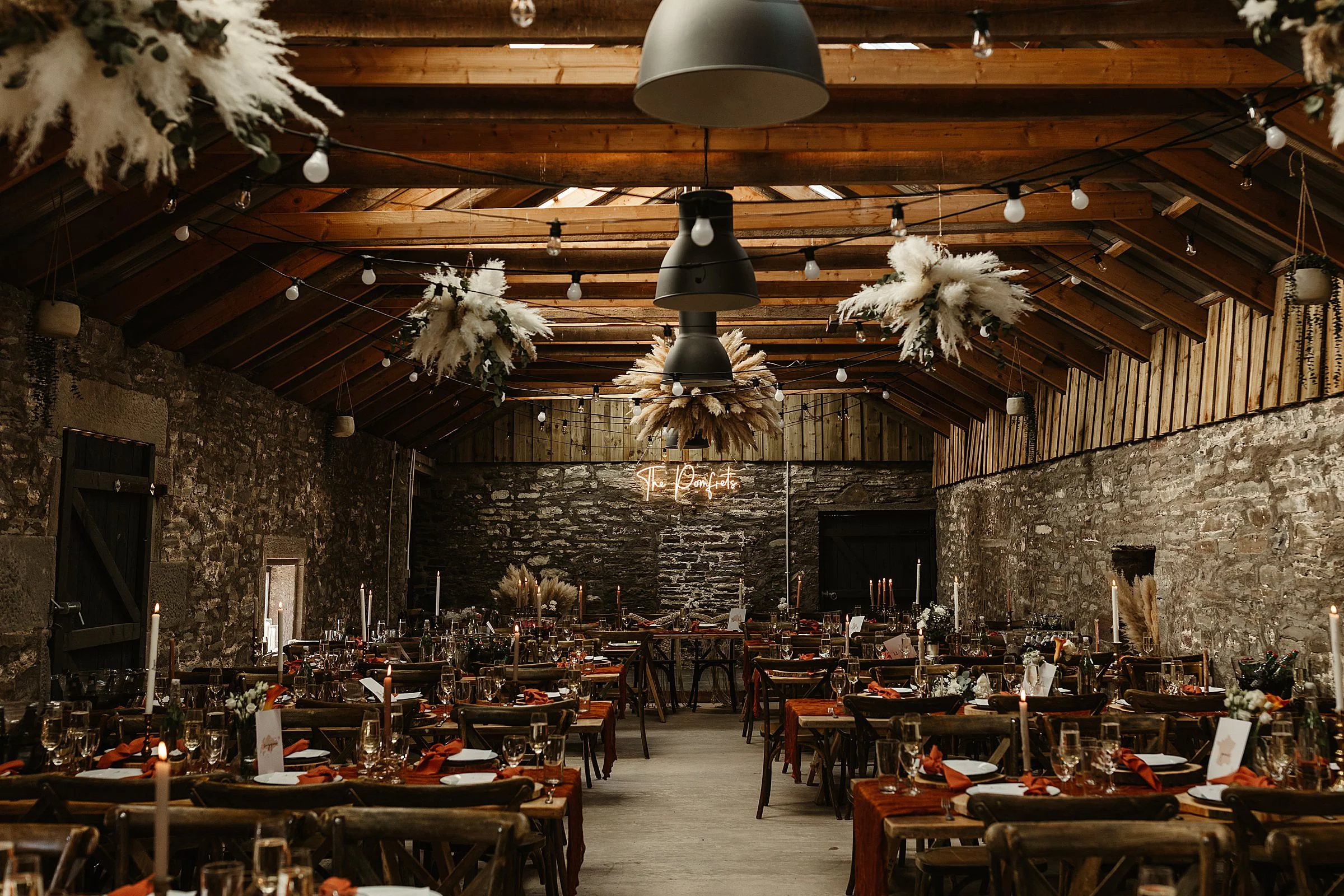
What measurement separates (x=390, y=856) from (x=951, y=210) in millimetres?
6286

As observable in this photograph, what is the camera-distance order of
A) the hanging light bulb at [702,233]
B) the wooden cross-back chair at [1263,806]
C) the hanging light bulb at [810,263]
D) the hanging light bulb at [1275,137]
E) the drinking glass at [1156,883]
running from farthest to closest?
the hanging light bulb at [810,263], the hanging light bulb at [702,233], the hanging light bulb at [1275,137], the wooden cross-back chair at [1263,806], the drinking glass at [1156,883]

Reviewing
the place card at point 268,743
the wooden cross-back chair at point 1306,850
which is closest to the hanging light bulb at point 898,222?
the place card at point 268,743

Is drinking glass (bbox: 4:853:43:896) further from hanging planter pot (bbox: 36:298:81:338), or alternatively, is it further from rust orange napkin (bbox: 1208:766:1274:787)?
hanging planter pot (bbox: 36:298:81:338)

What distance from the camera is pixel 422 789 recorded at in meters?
3.26

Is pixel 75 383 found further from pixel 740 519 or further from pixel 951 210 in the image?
pixel 740 519

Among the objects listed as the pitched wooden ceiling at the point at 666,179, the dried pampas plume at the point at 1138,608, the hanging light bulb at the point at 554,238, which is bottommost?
the dried pampas plume at the point at 1138,608

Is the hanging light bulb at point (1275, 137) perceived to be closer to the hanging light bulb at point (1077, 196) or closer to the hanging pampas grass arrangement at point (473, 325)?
the hanging light bulb at point (1077, 196)

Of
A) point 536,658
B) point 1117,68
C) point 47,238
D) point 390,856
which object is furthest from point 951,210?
point 390,856

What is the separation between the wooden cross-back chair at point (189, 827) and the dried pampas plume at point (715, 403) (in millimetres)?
5751

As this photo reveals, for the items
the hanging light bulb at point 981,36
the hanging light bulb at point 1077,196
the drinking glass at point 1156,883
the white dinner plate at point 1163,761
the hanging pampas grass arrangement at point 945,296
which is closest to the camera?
the drinking glass at point 1156,883

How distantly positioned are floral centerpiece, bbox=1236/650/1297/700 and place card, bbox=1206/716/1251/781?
7.31 ft

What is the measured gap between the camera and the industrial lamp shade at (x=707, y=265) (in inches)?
215

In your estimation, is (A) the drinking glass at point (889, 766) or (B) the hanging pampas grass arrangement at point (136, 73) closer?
(B) the hanging pampas grass arrangement at point (136, 73)

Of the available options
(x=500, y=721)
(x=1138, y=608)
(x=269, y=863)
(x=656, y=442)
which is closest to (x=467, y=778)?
(x=500, y=721)
